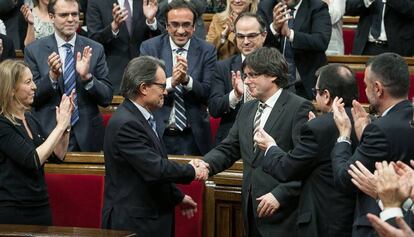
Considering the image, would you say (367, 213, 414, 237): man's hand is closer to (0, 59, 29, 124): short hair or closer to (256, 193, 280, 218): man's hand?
(256, 193, 280, 218): man's hand

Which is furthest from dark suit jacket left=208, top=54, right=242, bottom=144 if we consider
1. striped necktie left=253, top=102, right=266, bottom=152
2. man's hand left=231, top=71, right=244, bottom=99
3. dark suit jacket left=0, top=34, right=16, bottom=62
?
dark suit jacket left=0, top=34, right=16, bottom=62

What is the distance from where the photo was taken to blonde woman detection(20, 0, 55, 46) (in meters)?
6.33

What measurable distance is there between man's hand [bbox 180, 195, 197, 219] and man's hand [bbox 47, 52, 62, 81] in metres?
1.22

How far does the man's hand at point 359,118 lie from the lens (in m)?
3.80

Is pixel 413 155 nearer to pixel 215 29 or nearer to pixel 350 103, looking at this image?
pixel 350 103

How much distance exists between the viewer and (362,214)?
362 centimetres

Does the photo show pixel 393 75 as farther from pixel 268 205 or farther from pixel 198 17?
pixel 198 17

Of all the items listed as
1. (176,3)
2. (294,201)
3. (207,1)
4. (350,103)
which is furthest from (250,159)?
(207,1)

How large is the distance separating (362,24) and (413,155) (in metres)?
2.93

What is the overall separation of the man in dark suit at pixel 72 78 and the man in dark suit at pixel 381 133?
1886 mm

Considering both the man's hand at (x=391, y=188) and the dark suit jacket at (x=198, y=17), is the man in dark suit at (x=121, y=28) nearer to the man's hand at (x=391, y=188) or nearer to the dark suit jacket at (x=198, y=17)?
the dark suit jacket at (x=198, y=17)

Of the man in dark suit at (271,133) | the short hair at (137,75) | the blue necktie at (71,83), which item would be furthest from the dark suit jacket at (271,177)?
the blue necktie at (71,83)

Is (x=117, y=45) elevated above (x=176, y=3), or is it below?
below

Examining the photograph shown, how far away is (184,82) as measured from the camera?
5.15 metres
